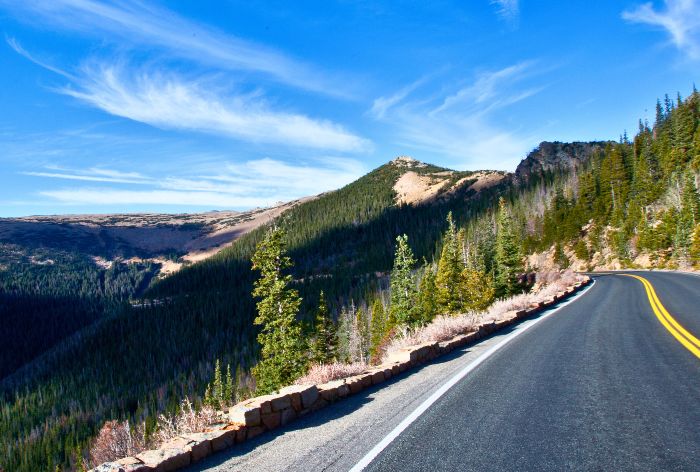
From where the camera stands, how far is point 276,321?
24.8 metres

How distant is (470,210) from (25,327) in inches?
9039

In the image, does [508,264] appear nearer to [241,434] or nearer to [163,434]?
[241,434]

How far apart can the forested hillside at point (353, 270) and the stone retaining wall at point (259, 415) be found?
25029 mm

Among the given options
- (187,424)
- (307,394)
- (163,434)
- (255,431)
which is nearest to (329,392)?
(307,394)

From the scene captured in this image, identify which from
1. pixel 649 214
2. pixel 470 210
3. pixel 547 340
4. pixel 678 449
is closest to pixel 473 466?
pixel 678 449

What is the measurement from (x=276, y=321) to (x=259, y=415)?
1946cm

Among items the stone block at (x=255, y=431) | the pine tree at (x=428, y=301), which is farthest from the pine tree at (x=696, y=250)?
the stone block at (x=255, y=431)

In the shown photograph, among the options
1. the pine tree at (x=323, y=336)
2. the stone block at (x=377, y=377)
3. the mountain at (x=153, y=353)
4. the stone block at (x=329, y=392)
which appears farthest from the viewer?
the mountain at (x=153, y=353)

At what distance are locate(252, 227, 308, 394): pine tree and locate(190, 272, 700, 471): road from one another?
1738 cm

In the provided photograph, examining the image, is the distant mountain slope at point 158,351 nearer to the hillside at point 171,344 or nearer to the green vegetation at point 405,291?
the hillside at point 171,344

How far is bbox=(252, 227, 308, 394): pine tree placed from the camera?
78.7ft

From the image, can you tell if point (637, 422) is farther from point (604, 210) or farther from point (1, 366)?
point (1, 366)

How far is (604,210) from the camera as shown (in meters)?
78.4

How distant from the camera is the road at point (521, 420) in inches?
150
